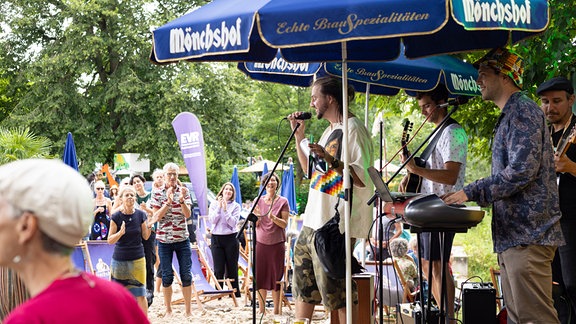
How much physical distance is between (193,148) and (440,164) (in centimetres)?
832

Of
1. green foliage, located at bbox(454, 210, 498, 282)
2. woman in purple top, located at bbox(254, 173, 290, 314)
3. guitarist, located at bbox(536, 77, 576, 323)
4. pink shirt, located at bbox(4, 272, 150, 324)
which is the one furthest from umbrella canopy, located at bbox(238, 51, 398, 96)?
green foliage, located at bbox(454, 210, 498, 282)

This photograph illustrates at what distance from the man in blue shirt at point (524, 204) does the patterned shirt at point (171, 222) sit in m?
6.73

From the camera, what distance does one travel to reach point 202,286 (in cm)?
1227

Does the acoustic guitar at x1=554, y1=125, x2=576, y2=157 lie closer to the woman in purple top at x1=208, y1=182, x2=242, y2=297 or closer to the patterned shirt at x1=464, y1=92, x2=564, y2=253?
the patterned shirt at x1=464, y1=92, x2=564, y2=253

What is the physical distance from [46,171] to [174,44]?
349 centimetres

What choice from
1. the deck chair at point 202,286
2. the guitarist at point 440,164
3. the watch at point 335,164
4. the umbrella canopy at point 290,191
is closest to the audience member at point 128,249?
the deck chair at point 202,286

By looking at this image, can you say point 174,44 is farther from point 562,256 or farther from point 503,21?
point 562,256

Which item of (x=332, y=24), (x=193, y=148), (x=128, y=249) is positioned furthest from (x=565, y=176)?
(x=193, y=148)

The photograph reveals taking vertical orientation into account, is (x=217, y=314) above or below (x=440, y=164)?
below

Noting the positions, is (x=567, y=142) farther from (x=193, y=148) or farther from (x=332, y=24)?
(x=193, y=148)

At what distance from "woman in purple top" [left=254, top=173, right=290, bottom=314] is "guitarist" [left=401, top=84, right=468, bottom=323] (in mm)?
5111

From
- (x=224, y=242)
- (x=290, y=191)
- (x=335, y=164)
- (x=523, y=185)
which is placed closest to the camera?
(x=523, y=185)

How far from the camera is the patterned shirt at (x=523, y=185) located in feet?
14.6

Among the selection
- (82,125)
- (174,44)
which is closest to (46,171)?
(174,44)
